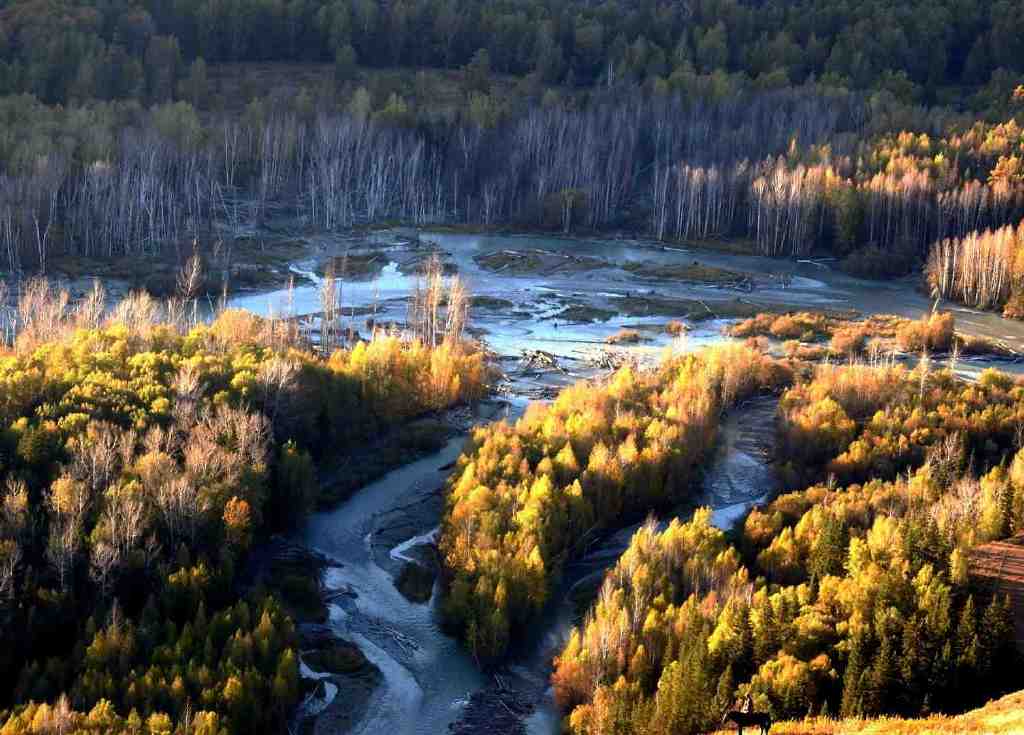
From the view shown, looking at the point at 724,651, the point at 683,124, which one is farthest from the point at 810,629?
the point at 683,124

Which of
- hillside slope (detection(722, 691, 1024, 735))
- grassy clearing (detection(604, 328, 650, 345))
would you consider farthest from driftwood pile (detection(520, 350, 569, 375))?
hillside slope (detection(722, 691, 1024, 735))

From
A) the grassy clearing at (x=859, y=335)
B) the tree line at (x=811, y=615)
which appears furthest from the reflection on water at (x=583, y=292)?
the tree line at (x=811, y=615)

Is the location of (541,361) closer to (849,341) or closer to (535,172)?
(849,341)

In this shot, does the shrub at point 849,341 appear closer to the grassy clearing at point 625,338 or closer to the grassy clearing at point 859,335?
the grassy clearing at point 859,335

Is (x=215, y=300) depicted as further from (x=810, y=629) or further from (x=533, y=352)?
(x=810, y=629)

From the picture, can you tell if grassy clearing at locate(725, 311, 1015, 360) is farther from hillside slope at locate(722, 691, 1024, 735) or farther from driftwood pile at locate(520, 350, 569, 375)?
hillside slope at locate(722, 691, 1024, 735)

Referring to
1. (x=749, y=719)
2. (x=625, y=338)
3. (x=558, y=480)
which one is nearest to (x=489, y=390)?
(x=625, y=338)
